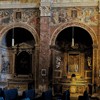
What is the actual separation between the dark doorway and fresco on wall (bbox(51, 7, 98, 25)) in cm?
348

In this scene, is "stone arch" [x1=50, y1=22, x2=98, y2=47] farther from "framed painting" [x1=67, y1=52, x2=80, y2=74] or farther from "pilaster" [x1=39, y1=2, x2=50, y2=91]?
"framed painting" [x1=67, y1=52, x2=80, y2=74]

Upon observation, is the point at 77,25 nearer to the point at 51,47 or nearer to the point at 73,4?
the point at 73,4

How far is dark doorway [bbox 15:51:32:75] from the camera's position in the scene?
24031 millimetres

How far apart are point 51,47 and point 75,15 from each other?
2.74 m

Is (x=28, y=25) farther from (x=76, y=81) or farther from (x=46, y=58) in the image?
(x=76, y=81)

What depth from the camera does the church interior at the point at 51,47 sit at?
21891mm

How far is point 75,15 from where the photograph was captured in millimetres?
22156

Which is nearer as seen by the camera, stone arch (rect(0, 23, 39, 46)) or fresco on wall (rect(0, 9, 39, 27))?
stone arch (rect(0, 23, 39, 46))

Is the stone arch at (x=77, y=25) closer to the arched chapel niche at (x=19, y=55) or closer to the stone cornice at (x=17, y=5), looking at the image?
the arched chapel niche at (x=19, y=55)

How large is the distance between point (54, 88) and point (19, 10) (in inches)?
237

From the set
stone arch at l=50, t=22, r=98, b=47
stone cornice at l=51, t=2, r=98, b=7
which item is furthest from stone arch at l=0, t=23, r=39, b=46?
stone cornice at l=51, t=2, r=98, b=7

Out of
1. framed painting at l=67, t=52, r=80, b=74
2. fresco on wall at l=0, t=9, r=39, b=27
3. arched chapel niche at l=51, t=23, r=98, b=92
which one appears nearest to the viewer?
fresco on wall at l=0, t=9, r=39, b=27

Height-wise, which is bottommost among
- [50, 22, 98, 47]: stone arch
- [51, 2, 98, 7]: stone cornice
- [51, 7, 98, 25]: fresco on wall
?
[50, 22, 98, 47]: stone arch

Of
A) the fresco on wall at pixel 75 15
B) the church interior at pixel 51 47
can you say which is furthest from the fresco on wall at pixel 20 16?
the fresco on wall at pixel 75 15
